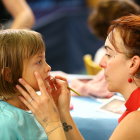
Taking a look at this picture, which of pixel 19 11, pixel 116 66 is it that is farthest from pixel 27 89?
pixel 19 11

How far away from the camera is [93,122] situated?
4.25 ft

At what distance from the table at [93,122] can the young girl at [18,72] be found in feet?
1.07

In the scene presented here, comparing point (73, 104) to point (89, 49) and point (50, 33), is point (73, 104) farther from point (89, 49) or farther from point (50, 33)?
point (89, 49)

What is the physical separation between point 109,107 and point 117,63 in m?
0.56

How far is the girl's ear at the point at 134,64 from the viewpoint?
88cm

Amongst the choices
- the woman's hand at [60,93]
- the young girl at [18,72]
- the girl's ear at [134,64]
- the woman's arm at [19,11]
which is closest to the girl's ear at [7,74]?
the young girl at [18,72]

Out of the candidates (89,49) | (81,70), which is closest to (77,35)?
(89,49)

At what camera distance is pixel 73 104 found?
151 centimetres

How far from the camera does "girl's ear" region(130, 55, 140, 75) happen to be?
0.88m

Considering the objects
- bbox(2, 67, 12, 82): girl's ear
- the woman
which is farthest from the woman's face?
bbox(2, 67, 12, 82): girl's ear

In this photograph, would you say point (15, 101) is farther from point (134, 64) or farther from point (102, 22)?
point (102, 22)

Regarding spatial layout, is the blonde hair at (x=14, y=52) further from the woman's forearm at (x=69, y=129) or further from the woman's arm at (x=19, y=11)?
the woman's arm at (x=19, y=11)

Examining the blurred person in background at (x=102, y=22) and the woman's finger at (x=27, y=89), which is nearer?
the woman's finger at (x=27, y=89)

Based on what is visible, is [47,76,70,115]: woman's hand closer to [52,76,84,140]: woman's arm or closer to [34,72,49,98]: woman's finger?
[52,76,84,140]: woman's arm
